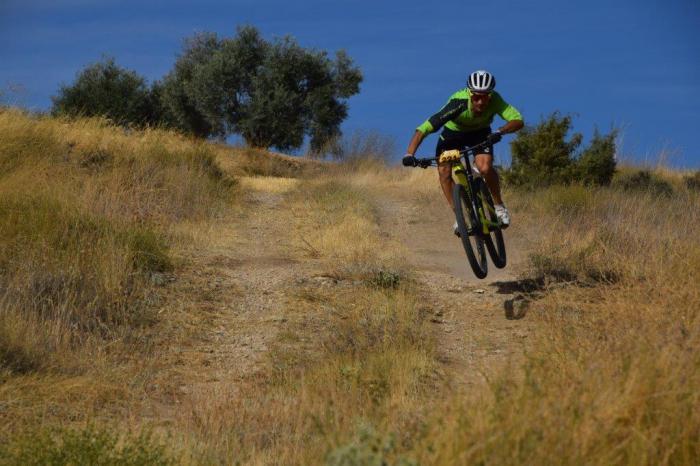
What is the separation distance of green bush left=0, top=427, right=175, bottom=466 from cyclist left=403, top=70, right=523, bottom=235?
14.7ft

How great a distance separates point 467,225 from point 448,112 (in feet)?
3.74

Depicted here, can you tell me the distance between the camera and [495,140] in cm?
816

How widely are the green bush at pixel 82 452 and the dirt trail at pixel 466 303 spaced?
1681 mm

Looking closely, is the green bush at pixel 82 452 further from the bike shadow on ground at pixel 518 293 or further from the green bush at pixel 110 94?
the green bush at pixel 110 94

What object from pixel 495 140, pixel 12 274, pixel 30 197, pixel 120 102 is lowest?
pixel 12 274

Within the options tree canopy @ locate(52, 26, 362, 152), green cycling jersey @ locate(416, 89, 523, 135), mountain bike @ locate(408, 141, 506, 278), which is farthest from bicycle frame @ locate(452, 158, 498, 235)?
tree canopy @ locate(52, 26, 362, 152)

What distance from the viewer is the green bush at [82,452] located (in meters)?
4.20

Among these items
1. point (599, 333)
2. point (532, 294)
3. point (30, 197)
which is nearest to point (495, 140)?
point (532, 294)

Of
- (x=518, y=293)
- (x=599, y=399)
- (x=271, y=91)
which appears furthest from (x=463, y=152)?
(x=271, y=91)

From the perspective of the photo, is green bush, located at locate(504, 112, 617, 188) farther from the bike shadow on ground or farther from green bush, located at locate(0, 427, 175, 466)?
green bush, located at locate(0, 427, 175, 466)

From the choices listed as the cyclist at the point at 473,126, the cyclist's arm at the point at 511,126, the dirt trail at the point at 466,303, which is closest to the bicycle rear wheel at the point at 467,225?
the cyclist at the point at 473,126

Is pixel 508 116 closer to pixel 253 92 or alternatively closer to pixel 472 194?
pixel 472 194

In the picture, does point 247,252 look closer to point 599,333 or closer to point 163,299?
point 163,299

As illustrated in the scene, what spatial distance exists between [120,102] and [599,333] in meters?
31.8
